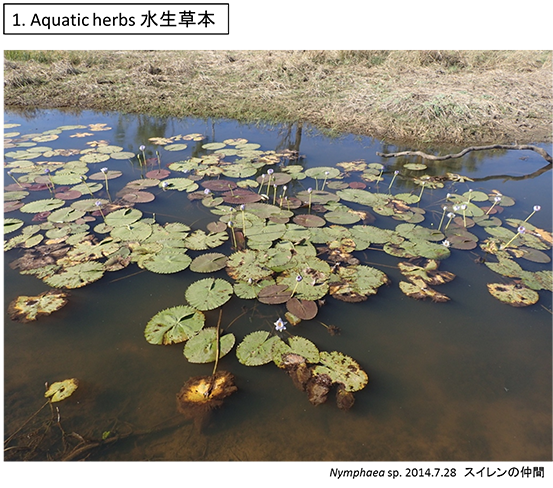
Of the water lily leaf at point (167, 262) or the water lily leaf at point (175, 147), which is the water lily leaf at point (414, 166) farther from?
the water lily leaf at point (167, 262)

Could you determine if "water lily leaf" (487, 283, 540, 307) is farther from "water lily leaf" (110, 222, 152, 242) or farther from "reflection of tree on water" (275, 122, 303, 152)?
"reflection of tree on water" (275, 122, 303, 152)

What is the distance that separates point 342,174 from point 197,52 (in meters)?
9.62

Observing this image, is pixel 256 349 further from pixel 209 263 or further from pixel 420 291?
pixel 420 291

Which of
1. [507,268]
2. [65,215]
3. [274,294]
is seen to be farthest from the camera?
[65,215]

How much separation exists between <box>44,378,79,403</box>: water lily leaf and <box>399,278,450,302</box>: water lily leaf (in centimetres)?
257

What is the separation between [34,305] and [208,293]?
51.4 inches

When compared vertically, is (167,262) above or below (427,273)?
above

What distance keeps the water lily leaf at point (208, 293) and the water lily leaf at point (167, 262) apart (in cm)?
29

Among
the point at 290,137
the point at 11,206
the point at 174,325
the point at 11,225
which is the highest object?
the point at 290,137

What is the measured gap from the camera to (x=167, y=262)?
3203 mm

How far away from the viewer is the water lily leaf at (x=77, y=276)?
2923 millimetres

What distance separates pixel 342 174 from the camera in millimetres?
5207

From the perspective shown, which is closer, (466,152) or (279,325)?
(279,325)

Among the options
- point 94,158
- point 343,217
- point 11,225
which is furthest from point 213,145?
point 11,225
